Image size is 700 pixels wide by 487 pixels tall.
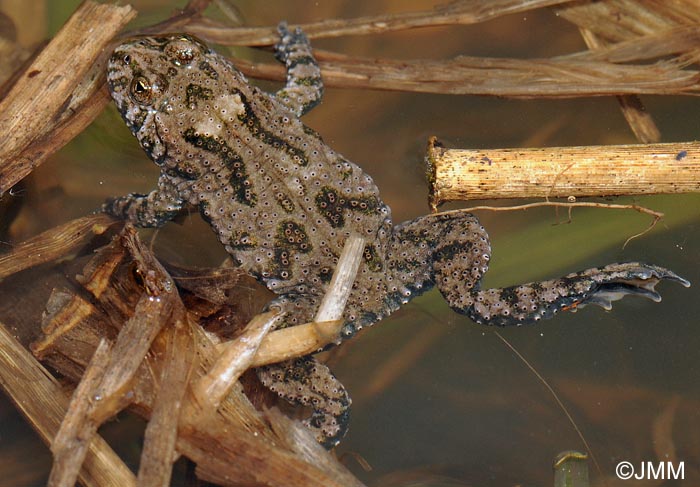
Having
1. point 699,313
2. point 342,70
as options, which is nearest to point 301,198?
point 342,70

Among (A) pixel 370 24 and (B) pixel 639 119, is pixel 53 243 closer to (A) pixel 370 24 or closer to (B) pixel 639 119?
(A) pixel 370 24

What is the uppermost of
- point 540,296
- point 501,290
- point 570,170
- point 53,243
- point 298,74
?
point 298,74

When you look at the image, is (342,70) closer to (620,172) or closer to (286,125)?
(286,125)

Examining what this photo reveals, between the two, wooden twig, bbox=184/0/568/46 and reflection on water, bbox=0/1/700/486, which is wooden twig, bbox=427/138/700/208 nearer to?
reflection on water, bbox=0/1/700/486

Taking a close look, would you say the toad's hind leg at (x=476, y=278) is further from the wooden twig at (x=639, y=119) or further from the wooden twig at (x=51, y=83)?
the wooden twig at (x=51, y=83)

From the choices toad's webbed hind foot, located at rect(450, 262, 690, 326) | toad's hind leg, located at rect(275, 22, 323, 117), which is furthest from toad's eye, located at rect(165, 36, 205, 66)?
toad's webbed hind foot, located at rect(450, 262, 690, 326)

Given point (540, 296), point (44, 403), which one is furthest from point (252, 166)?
point (540, 296)
